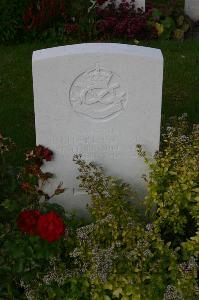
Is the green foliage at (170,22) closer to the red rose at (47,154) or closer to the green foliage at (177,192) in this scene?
the green foliage at (177,192)

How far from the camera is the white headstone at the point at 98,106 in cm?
367

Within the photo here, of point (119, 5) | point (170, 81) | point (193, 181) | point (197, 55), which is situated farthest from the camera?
point (119, 5)

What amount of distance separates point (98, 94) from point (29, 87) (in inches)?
112

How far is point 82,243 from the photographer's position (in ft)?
11.5

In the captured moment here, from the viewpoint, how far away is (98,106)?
3.85 meters

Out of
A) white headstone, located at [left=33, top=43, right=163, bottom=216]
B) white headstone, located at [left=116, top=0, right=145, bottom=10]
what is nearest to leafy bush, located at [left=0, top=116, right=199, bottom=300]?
white headstone, located at [left=33, top=43, right=163, bottom=216]

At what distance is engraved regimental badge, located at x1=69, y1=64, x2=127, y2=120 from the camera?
12.2 feet

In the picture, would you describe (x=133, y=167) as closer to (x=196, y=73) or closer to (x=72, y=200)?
(x=72, y=200)

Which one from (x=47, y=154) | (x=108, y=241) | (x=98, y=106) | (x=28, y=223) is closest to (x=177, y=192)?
(x=108, y=241)

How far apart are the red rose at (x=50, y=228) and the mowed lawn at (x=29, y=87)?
6.43 ft

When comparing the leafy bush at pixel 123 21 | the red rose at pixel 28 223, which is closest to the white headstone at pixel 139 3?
the leafy bush at pixel 123 21

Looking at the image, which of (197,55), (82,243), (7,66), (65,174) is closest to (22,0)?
(7,66)

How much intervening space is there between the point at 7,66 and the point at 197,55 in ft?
7.71

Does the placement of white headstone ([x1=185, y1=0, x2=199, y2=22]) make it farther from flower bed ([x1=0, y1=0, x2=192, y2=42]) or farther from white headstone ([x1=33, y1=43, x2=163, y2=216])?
white headstone ([x1=33, y1=43, x2=163, y2=216])
